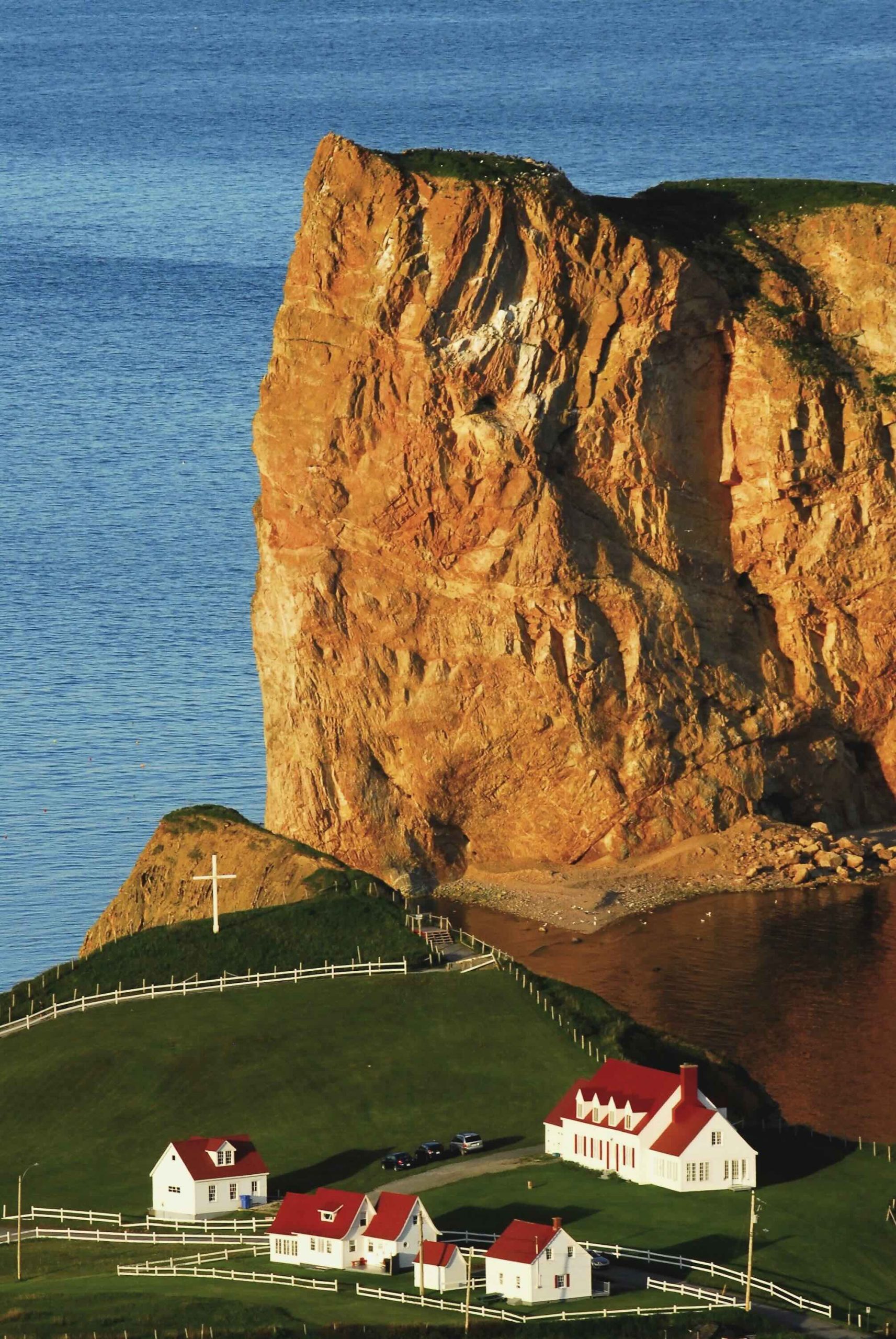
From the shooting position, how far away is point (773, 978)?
139250 mm

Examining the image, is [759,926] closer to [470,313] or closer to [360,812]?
[360,812]

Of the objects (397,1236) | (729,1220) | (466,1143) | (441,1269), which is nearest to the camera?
(441,1269)

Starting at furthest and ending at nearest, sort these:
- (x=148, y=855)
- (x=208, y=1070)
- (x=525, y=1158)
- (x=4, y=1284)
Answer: (x=148, y=855), (x=208, y=1070), (x=525, y=1158), (x=4, y=1284)

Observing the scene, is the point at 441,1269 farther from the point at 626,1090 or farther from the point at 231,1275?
the point at 626,1090

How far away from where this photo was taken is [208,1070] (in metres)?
112

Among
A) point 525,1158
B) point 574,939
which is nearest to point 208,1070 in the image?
point 525,1158

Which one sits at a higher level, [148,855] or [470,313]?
[470,313]

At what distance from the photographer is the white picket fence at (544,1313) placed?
90.2 m

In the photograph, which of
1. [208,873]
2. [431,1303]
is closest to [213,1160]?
[431,1303]

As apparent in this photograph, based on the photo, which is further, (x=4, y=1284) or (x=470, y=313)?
(x=470, y=313)

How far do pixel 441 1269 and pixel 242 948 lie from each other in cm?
3431

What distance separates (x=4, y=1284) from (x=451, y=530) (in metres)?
61.5

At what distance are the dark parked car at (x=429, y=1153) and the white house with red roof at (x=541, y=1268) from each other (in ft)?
37.6

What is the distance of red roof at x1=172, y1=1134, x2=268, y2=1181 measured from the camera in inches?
3981
